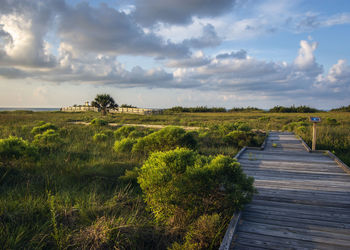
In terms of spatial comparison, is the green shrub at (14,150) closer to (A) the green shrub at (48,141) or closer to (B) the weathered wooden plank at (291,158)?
(A) the green shrub at (48,141)

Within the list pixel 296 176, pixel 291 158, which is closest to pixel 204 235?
pixel 296 176

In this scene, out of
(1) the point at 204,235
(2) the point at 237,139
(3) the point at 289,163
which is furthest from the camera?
(2) the point at 237,139

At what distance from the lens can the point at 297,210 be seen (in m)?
3.23

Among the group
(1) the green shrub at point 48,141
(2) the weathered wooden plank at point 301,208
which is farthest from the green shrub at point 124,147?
(2) the weathered wooden plank at point 301,208

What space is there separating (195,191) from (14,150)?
5560 mm

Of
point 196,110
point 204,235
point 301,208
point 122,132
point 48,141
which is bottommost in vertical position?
point 204,235

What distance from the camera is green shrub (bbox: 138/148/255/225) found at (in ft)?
10.3

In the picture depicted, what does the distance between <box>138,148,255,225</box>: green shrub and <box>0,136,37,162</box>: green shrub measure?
15.4 ft

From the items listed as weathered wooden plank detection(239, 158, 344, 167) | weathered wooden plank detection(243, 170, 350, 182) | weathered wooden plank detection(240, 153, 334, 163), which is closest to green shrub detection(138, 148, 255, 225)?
weathered wooden plank detection(243, 170, 350, 182)

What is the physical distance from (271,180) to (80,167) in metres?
4.91

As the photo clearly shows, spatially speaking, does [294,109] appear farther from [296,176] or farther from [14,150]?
[14,150]

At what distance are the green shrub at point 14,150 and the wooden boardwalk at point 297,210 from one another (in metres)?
6.08

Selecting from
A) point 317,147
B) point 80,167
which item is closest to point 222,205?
point 80,167

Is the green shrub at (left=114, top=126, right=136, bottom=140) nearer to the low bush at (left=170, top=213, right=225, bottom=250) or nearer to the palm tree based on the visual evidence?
the low bush at (left=170, top=213, right=225, bottom=250)
